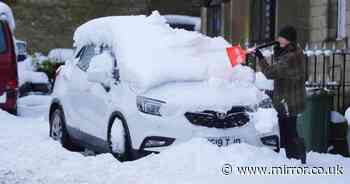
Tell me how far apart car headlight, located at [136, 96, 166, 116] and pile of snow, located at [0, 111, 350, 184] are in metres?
0.46

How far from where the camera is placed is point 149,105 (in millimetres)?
8195

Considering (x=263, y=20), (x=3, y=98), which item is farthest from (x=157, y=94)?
(x=263, y=20)

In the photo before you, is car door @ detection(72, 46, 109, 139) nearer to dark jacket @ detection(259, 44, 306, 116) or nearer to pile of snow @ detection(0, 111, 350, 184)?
pile of snow @ detection(0, 111, 350, 184)

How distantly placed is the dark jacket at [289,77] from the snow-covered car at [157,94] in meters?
0.36

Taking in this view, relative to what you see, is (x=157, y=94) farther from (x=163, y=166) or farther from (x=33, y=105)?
(x=33, y=105)

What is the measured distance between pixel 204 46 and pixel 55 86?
282 cm

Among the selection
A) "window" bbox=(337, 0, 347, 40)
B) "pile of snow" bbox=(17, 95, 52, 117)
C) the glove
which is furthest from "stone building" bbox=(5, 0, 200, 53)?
the glove

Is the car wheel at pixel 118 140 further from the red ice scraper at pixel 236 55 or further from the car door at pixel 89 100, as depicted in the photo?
the red ice scraper at pixel 236 55

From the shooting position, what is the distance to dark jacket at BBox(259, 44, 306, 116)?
7949 mm

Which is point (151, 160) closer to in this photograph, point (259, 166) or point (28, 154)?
point (259, 166)

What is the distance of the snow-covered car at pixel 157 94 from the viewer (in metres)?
Result: 8.06

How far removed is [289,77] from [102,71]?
7.47 feet

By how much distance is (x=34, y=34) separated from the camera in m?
30.2

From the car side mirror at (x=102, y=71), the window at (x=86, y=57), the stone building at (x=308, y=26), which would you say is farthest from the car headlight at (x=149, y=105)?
the stone building at (x=308, y=26)
